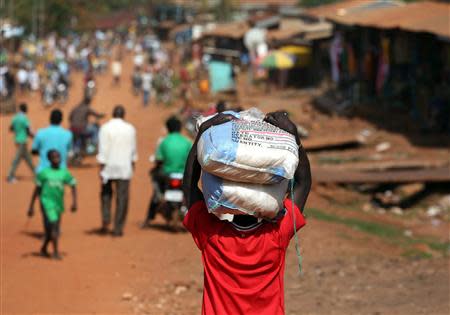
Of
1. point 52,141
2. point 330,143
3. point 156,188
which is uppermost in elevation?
point 52,141

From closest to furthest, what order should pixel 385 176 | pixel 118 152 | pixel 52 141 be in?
pixel 52 141 → pixel 118 152 → pixel 385 176

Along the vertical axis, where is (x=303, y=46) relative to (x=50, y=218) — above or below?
below

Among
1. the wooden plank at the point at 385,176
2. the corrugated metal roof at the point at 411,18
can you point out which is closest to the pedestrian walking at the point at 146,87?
the corrugated metal roof at the point at 411,18

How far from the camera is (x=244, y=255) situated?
14.9 feet

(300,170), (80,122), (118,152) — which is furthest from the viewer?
(80,122)

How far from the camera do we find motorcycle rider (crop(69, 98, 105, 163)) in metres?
19.3

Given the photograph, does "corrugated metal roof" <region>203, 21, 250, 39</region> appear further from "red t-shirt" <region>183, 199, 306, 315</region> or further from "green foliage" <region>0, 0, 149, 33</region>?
"red t-shirt" <region>183, 199, 306, 315</region>

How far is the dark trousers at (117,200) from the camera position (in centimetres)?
1214

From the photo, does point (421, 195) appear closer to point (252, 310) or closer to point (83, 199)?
point (83, 199)

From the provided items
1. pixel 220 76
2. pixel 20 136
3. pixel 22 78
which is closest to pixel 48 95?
pixel 22 78

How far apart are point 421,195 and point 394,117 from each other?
9341 mm

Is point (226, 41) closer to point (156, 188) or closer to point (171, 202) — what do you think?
point (156, 188)

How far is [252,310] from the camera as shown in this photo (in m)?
4.55

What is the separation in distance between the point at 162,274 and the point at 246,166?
20.7 feet
